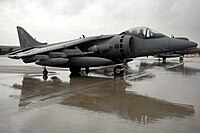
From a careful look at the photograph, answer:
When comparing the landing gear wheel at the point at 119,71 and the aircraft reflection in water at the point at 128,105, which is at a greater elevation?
the landing gear wheel at the point at 119,71

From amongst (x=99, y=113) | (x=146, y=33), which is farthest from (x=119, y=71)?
(x=99, y=113)

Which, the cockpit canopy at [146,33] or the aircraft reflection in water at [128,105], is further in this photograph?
the cockpit canopy at [146,33]

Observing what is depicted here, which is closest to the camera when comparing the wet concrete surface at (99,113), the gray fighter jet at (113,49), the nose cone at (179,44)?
the wet concrete surface at (99,113)

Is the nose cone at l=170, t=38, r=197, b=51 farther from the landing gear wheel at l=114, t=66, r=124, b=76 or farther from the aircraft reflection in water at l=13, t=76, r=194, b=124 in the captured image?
the aircraft reflection in water at l=13, t=76, r=194, b=124

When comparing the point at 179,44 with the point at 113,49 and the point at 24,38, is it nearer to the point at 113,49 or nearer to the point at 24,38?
the point at 113,49

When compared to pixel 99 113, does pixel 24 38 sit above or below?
above

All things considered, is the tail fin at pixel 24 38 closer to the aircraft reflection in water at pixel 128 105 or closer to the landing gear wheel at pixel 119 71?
the landing gear wheel at pixel 119 71

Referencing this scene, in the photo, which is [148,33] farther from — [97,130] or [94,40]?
[97,130]

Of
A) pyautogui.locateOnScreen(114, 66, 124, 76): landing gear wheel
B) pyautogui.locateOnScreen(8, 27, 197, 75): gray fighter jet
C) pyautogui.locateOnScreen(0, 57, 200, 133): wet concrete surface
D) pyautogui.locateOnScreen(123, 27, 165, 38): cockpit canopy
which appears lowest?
pyautogui.locateOnScreen(0, 57, 200, 133): wet concrete surface

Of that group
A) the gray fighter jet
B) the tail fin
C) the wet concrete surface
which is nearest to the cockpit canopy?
the gray fighter jet

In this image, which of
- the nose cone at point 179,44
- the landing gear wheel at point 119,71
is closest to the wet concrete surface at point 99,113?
the nose cone at point 179,44

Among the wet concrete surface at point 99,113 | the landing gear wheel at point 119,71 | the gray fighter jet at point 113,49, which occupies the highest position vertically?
the gray fighter jet at point 113,49

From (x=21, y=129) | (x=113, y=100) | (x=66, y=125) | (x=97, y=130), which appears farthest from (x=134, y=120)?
(x=21, y=129)

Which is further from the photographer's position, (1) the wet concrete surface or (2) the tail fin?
(2) the tail fin
